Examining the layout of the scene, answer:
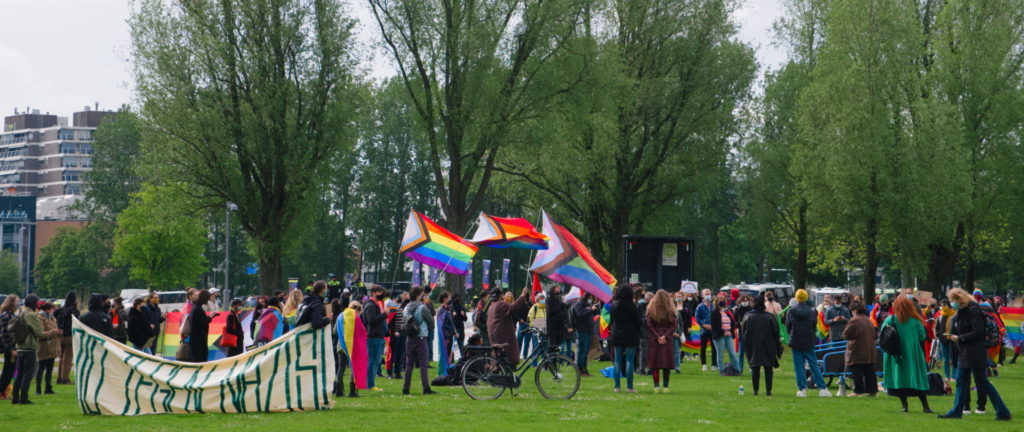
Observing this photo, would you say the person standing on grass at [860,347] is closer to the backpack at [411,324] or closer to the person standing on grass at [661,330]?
the person standing on grass at [661,330]

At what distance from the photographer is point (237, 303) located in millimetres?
21812

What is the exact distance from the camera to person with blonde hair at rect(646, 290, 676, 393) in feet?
60.5

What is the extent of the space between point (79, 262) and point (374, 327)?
83.4m

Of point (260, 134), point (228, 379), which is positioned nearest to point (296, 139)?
point (260, 134)

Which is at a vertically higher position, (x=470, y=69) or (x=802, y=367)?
(x=470, y=69)

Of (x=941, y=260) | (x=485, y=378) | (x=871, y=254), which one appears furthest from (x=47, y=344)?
(x=941, y=260)

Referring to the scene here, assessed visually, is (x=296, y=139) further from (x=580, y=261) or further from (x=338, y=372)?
(x=338, y=372)

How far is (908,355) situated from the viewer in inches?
596

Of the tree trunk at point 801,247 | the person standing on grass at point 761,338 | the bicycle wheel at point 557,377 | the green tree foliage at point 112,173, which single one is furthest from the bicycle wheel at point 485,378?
the green tree foliage at point 112,173

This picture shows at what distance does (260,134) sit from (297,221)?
464 centimetres

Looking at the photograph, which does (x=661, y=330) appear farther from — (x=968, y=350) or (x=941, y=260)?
(x=941, y=260)

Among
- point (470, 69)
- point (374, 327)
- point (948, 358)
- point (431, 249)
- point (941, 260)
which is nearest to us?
point (374, 327)

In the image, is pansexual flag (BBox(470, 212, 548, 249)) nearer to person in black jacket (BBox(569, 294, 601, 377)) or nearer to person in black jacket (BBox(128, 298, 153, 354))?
person in black jacket (BBox(569, 294, 601, 377))

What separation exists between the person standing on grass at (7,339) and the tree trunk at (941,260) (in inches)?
1478
